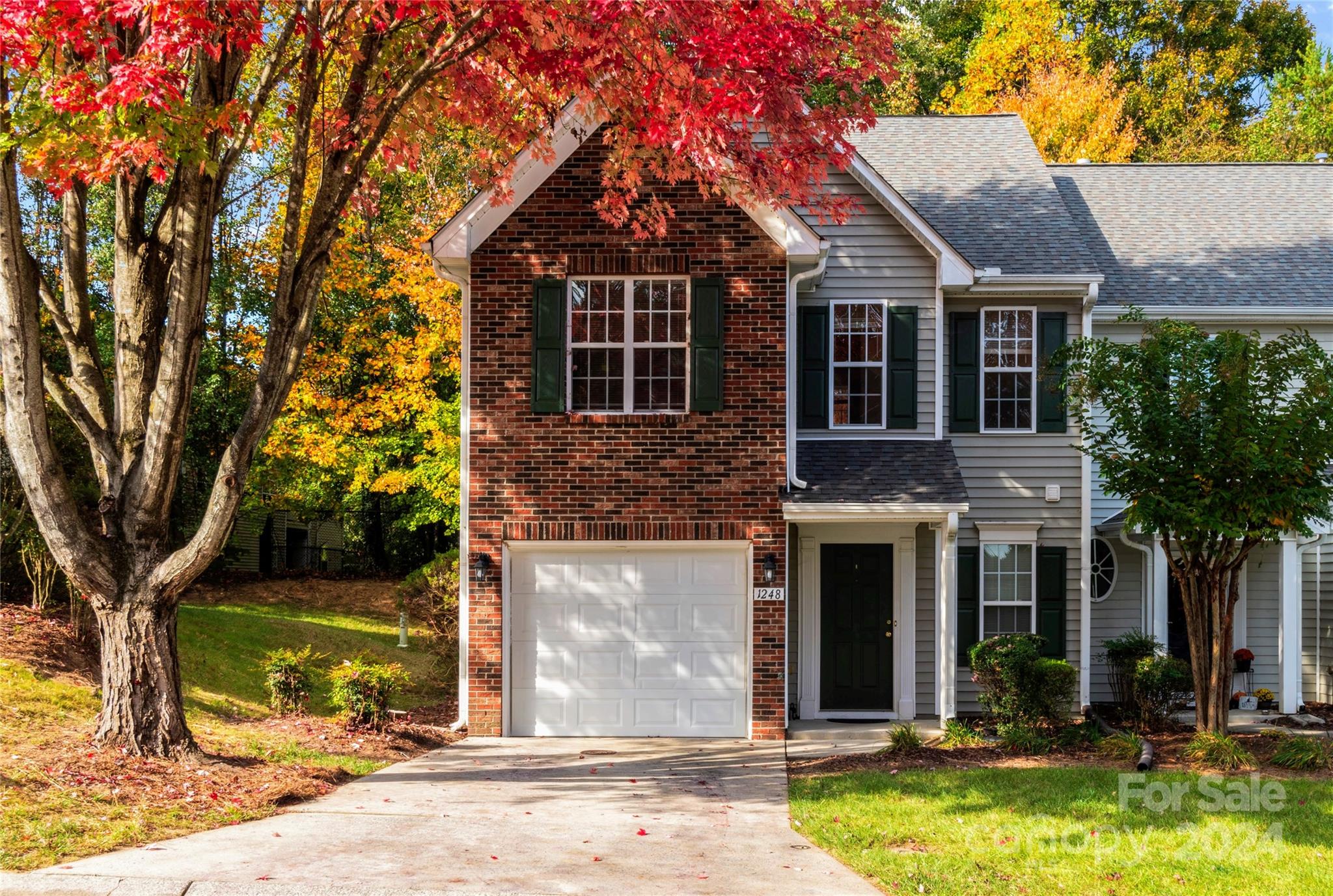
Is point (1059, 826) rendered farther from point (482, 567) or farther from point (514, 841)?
point (482, 567)

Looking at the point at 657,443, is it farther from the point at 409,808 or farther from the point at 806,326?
the point at 409,808

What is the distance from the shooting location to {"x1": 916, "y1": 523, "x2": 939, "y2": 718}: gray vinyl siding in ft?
47.6

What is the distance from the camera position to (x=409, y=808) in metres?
9.37

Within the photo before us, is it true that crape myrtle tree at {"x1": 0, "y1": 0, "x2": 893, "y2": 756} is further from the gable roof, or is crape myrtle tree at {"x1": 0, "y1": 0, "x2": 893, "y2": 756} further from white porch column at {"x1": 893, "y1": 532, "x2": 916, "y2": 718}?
→ the gable roof

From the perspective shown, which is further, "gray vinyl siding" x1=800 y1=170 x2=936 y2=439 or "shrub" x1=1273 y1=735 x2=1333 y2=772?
"gray vinyl siding" x1=800 y1=170 x2=936 y2=439

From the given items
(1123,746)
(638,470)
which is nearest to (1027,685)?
(1123,746)

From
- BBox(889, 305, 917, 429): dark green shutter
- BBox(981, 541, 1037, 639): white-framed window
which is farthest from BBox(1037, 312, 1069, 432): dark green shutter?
BBox(889, 305, 917, 429): dark green shutter

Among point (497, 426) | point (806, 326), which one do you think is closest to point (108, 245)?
point (497, 426)

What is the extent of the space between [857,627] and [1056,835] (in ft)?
20.0

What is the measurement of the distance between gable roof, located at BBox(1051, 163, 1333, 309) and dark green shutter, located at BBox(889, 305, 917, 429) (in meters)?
3.28

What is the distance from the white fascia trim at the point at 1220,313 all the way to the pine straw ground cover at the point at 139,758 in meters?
10.1

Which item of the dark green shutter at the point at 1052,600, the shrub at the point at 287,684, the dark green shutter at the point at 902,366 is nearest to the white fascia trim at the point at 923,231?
the dark green shutter at the point at 902,366

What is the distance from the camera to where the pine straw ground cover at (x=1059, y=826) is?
7.48 meters

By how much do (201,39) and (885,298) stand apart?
Result: 28.5 ft
